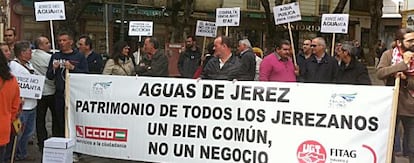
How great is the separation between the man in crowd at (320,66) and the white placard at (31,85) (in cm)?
368

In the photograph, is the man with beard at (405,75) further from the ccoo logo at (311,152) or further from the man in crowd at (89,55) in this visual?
the man in crowd at (89,55)

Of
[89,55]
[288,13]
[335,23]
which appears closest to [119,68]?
[89,55]

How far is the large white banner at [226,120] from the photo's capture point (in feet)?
20.3

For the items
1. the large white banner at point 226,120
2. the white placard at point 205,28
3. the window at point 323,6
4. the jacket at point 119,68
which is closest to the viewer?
the large white banner at point 226,120

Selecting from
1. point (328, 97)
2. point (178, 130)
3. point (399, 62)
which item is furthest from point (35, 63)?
point (399, 62)

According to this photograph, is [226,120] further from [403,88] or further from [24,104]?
[24,104]

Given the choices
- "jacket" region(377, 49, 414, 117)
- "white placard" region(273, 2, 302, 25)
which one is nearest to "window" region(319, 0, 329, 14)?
"white placard" region(273, 2, 302, 25)

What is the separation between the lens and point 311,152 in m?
6.37

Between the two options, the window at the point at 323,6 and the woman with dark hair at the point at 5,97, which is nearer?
the woman with dark hair at the point at 5,97

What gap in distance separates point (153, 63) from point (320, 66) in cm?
249

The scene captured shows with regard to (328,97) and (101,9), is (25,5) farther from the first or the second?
(328,97)

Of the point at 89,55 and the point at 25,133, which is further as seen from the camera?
the point at 89,55

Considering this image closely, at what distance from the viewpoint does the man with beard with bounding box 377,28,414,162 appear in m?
6.58

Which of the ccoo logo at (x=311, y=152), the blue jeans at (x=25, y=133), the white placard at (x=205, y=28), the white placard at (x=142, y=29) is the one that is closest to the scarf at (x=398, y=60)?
the ccoo logo at (x=311, y=152)
